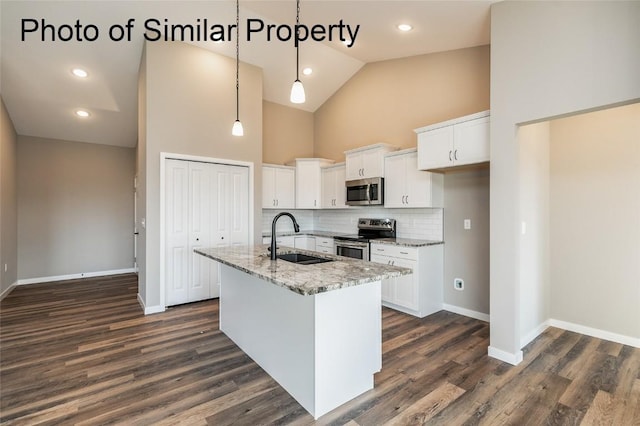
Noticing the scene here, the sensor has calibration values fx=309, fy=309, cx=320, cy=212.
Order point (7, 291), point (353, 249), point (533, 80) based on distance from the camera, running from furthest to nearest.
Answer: point (7, 291), point (353, 249), point (533, 80)

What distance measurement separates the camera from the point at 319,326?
79.5 inches

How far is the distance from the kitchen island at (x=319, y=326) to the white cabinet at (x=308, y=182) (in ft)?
10.5

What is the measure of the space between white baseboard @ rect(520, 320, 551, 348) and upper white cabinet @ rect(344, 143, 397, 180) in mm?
2612

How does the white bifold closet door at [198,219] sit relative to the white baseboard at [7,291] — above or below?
above

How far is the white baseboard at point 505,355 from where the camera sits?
2.75 m

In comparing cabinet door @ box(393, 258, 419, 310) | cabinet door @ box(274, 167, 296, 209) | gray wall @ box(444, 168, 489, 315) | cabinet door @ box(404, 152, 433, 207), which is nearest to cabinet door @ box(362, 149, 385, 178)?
cabinet door @ box(404, 152, 433, 207)

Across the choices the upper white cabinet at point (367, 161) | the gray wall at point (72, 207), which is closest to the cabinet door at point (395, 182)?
the upper white cabinet at point (367, 161)

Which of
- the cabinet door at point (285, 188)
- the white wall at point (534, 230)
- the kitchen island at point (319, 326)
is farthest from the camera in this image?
the cabinet door at point (285, 188)

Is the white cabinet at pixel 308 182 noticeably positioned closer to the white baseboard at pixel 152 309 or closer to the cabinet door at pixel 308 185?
the cabinet door at pixel 308 185

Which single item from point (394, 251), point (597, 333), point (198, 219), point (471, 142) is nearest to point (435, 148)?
point (471, 142)

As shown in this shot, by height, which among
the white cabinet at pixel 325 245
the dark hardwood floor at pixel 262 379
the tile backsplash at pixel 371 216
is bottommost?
the dark hardwood floor at pixel 262 379

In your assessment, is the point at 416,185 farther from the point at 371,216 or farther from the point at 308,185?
the point at 308,185

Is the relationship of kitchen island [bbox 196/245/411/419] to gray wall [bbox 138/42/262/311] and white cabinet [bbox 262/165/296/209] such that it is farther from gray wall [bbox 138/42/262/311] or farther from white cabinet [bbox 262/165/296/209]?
white cabinet [bbox 262/165/296/209]

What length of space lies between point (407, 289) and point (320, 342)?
2285mm
